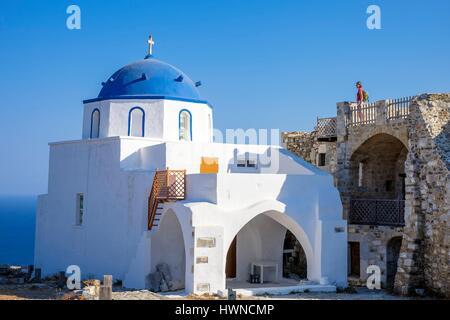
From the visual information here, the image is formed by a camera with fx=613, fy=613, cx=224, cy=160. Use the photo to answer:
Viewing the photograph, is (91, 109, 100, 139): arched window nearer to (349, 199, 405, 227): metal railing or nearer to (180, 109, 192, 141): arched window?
(180, 109, 192, 141): arched window

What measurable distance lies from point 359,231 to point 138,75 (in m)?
9.48

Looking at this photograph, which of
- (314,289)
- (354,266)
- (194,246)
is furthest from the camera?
(354,266)

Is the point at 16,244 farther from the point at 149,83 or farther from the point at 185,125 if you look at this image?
the point at 149,83

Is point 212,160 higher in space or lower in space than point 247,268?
higher

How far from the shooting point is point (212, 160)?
2083 cm

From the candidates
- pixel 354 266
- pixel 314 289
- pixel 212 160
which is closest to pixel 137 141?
pixel 212 160

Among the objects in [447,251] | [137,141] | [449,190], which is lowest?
[447,251]

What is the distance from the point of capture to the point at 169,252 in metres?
18.4

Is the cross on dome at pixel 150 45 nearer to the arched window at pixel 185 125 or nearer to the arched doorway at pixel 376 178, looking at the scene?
the arched window at pixel 185 125

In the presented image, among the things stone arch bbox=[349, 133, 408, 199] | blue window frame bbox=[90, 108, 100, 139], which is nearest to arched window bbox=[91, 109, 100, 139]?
blue window frame bbox=[90, 108, 100, 139]

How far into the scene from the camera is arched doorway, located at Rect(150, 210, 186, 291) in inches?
707

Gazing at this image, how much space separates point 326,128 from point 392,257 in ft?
19.1

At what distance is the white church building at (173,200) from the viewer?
17.1 metres

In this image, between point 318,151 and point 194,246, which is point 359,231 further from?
point 194,246
